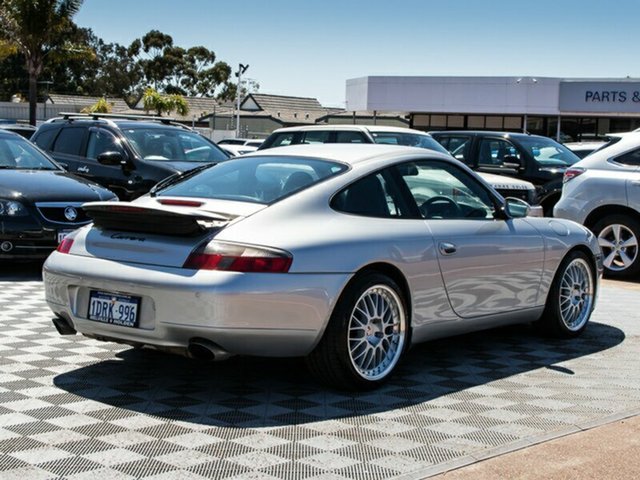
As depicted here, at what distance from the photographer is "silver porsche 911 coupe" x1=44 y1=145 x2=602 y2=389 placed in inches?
202

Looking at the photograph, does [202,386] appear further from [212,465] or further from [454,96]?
[454,96]

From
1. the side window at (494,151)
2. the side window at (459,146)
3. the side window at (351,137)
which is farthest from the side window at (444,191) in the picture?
the side window at (459,146)

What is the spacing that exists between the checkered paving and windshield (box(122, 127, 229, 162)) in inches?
230

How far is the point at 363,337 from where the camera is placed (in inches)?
219

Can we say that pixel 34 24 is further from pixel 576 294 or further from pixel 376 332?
pixel 376 332

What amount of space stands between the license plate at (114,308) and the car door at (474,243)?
1972 millimetres

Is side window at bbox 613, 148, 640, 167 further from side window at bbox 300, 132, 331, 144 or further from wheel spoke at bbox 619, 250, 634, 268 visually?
side window at bbox 300, 132, 331, 144

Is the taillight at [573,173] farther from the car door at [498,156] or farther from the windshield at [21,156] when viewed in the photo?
the windshield at [21,156]

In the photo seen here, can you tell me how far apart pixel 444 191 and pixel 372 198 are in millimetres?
842

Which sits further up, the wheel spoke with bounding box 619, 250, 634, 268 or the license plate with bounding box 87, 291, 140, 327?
the license plate with bounding box 87, 291, 140, 327

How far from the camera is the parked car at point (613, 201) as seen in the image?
36.6ft

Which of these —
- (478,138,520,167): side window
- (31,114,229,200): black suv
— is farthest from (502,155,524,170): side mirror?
(31,114,229,200): black suv

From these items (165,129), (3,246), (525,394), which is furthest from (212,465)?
(165,129)

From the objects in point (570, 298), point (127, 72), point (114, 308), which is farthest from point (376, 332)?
point (127, 72)
